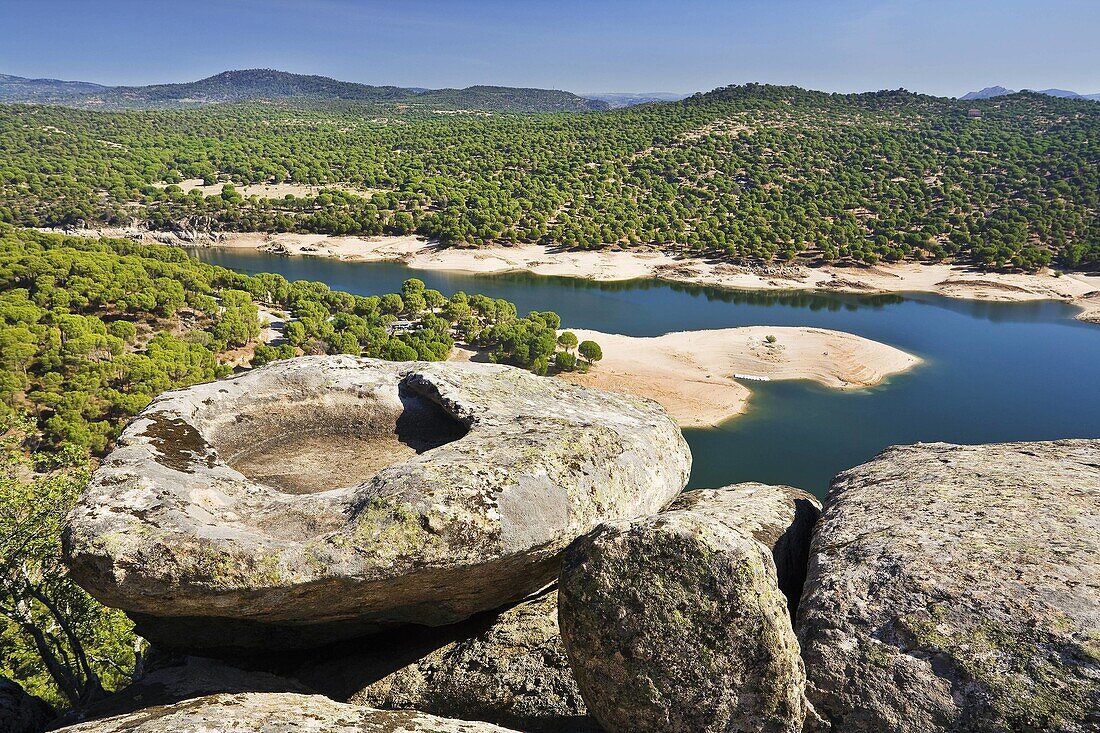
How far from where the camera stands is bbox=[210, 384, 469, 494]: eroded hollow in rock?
10.9 m

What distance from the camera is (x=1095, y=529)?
856 centimetres

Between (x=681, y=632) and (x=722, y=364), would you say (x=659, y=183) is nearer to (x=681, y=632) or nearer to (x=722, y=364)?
(x=722, y=364)

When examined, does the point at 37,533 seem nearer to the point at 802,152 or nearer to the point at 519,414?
the point at 519,414

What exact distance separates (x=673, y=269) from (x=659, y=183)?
128 feet

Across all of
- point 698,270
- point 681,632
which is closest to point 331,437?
point 681,632

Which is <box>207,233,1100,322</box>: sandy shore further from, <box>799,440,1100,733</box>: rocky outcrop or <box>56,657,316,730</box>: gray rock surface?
<box>56,657,316,730</box>: gray rock surface

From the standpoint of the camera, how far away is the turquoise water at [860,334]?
42125mm

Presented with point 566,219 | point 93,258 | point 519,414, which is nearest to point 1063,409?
point 519,414

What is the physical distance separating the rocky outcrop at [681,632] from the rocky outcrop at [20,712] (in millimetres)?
8260

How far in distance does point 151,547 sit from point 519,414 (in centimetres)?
591

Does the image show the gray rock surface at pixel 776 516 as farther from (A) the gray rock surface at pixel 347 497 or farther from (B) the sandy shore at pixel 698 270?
(B) the sandy shore at pixel 698 270

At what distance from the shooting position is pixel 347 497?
8.26 m

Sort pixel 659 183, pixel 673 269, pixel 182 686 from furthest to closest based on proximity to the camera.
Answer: pixel 659 183
pixel 673 269
pixel 182 686

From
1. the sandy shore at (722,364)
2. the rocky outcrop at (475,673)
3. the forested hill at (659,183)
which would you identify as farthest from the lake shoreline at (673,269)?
the rocky outcrop at (475,673)
